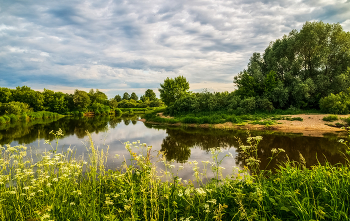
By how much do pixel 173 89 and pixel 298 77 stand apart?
23.0 meters

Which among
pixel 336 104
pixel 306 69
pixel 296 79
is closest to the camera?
pixel 336 104

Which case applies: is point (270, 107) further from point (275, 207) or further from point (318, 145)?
point (275, 207)

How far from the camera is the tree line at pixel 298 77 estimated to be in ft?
79.5

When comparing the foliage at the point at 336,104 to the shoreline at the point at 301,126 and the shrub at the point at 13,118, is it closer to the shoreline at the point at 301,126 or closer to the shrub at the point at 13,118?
the shoreline at the point at 301,126

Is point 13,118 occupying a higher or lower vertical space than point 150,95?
lower

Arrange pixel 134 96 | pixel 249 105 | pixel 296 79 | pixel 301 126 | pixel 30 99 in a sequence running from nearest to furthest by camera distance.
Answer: pixel 301 126 < pixel 249 105 < pixel 296 79 < pixel 30 99 < pixel 134 96

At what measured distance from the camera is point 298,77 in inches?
1011

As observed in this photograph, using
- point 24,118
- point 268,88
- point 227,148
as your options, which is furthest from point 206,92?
point 24,118

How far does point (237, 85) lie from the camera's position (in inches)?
1241

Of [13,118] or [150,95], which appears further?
[150,95]

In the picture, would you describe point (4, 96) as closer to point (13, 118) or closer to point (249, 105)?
point (13, 118)

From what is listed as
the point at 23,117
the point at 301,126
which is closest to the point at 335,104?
the point at 301,126

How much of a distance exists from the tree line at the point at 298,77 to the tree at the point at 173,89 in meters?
11.5

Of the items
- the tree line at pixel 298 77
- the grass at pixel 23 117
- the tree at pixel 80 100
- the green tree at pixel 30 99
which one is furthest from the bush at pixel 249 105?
the tree at pixel 80 100
